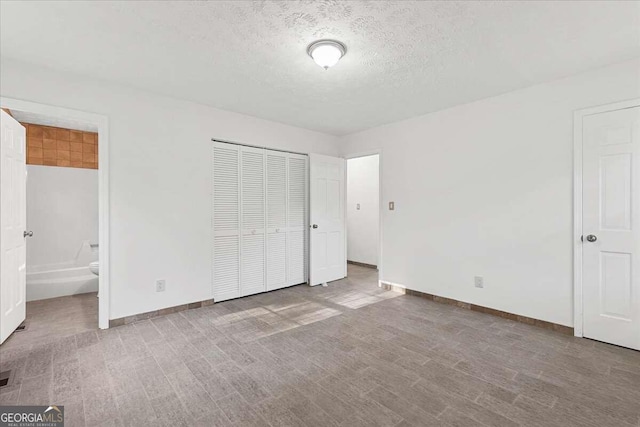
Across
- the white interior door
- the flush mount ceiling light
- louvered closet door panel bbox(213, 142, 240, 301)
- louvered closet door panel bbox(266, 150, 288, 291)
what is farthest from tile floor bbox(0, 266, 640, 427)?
the flush mount ceiling light

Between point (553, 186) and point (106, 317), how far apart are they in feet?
15.6

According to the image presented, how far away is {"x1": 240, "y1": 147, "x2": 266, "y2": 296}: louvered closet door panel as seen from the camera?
418 centimetres

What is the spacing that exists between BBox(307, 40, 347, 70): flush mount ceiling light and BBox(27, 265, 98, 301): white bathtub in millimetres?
4442

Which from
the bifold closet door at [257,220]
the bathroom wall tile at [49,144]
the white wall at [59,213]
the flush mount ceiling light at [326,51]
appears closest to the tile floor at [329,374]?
the bifold closet door at [257,220]

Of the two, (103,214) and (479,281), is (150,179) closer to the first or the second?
(103,214)

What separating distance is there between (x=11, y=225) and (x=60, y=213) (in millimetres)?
1961

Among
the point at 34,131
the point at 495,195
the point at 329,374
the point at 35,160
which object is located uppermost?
the point at 34,131

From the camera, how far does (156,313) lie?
338 cm

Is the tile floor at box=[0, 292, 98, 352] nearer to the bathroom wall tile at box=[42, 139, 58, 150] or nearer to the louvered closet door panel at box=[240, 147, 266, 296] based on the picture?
the louvered closet door panel at box=[240, 147, 266, 296]

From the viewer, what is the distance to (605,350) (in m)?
2.60

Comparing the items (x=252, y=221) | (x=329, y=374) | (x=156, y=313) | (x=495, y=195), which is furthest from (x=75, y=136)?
(x=495, y=195)

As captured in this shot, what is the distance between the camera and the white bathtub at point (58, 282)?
13.1 feet

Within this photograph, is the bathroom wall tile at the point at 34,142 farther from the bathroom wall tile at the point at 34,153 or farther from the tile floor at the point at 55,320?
the tile floor at the point at 55,320

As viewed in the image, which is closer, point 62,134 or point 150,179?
point 150,179
